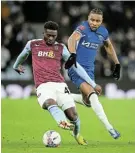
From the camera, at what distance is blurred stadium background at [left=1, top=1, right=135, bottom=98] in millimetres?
19828

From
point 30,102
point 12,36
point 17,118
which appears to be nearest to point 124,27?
point 12,36

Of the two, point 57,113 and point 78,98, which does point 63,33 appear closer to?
point 78,98

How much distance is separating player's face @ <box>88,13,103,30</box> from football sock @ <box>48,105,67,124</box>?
1.68m

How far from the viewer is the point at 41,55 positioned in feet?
33.3

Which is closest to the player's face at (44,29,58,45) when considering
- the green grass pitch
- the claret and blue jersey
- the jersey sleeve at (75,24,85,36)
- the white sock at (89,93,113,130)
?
the jersey sleeve at (75,24,85,36)

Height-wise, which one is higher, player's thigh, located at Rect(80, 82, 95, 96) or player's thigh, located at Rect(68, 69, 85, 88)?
player's thigh, located at Rect(68, 69, 85, 88)

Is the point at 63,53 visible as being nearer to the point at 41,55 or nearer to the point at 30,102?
the point at 41,55

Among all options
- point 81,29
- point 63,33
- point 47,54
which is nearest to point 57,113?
point 47,54

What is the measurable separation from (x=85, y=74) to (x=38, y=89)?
2.75 ft

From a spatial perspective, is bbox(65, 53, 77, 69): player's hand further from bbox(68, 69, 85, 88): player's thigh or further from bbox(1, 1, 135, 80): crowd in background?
bbox(1, 1, 135, 80): crowd in background

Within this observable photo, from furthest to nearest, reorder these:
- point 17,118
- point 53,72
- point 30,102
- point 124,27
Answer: point 124,27, point 30,102, point 17,118, point 53,72

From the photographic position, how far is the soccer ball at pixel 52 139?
9.80m

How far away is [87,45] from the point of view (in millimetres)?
10945

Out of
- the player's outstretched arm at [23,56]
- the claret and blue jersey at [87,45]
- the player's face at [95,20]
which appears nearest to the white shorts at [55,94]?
the player's outstretched arm at [23,56]
